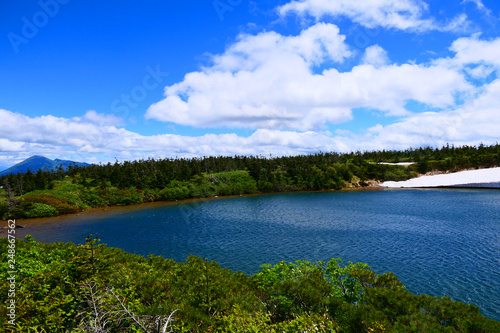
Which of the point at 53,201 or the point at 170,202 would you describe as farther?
the point at 170,202

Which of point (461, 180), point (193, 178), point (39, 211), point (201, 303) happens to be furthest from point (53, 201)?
point (461, 180)

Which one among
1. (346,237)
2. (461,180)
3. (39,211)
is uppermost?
(461,180)

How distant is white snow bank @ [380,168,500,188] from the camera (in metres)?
112

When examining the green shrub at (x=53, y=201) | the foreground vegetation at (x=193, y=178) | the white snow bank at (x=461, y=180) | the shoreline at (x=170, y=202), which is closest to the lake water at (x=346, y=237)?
the shoreline at (x=170, y=202)

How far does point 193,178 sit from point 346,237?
309 feet

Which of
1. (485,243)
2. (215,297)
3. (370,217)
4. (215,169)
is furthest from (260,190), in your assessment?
(215,297)

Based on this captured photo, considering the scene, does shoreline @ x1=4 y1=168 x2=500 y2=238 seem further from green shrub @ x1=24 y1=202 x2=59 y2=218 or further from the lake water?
the lake water

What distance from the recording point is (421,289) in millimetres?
24719

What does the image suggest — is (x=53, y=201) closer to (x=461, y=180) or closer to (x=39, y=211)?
(x=39, y=211)

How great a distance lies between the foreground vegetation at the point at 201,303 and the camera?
993cm

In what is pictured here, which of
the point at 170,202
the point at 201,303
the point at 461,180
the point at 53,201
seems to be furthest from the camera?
the point at 461,180

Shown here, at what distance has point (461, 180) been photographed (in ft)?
389

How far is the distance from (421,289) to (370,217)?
36.6 m

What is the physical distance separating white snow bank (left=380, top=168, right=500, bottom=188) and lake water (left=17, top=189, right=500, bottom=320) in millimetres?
50273
